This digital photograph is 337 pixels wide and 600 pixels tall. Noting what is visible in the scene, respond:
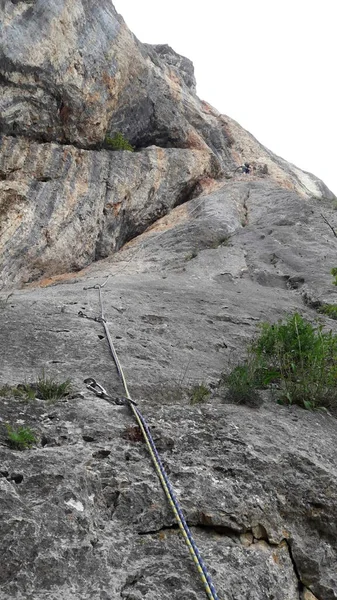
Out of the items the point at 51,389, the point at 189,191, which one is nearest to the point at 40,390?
the point at 51,389

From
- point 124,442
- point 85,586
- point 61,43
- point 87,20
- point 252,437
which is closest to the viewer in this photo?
point 85,586

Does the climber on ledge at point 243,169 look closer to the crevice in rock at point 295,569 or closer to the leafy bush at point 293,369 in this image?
the leafy bush at point 293,369

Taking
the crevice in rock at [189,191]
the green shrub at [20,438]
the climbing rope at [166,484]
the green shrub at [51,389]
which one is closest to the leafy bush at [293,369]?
the climbing rope at [166,484]

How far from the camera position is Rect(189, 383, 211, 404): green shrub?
5863 mm

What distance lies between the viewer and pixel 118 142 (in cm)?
2183

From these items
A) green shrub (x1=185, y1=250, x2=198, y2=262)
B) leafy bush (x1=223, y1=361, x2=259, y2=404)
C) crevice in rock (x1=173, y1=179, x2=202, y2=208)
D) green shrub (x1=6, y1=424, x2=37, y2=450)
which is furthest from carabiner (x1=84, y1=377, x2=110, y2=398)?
crevice in rock (x1=173, y1=179, x2=202, y2=208)

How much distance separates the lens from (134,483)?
13.5 feet

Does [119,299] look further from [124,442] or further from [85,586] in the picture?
[85,586]

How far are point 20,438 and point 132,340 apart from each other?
3.70 m

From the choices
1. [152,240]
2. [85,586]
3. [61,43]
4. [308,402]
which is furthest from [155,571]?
[61,43]

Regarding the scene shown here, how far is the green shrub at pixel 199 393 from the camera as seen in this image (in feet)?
19.2

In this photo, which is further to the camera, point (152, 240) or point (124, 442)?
point (152, 240)

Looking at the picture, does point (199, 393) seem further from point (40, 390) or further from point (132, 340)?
point (132, 340)

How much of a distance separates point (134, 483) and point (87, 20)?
68.7ft
